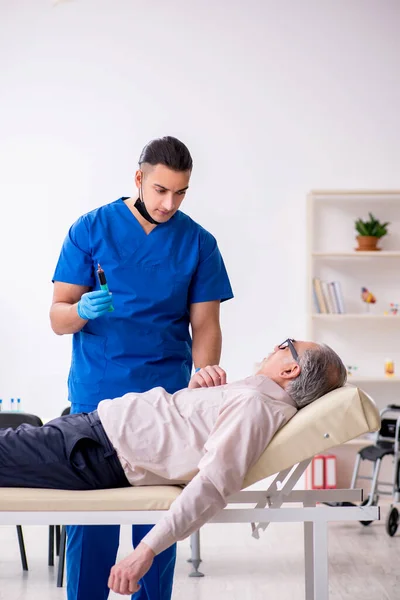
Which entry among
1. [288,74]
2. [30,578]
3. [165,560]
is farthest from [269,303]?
[165,560]

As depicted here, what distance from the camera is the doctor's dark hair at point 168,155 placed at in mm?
1976

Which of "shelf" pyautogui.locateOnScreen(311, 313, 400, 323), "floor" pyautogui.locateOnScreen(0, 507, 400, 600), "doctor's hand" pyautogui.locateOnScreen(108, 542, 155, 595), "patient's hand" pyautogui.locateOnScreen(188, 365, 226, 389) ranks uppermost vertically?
"shelf" pyautogui.locateOnScreen(311, 313, 400, 323)

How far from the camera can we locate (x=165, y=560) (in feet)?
6.63

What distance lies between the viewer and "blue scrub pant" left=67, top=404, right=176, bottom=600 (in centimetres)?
194

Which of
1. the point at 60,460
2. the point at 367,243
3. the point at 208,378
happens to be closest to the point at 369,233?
the point at 367,243

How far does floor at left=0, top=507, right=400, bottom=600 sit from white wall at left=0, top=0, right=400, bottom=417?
4.33 feet

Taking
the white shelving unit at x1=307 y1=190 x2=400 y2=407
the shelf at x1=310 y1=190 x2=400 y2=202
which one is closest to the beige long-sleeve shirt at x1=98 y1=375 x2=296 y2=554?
the shelf at x1=310 y1=190 x2=400 y2=202

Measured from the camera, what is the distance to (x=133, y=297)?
6.82 ft

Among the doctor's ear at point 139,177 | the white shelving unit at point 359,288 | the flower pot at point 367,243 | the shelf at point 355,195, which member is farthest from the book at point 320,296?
the doctor's ear at point 139,177

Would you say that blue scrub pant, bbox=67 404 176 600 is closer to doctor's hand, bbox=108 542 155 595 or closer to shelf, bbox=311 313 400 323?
doctor's hand, bbox=108 542 155 595

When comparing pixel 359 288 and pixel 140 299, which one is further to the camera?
pixel 359 288

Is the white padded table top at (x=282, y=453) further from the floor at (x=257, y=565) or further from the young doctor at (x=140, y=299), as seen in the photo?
the floor at (x=257, y=565)

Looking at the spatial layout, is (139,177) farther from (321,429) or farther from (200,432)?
(321,429)

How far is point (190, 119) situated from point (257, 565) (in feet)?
9.00
